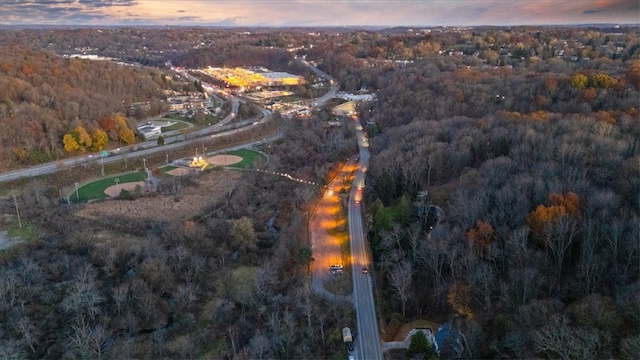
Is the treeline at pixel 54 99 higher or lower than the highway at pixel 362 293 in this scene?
higher

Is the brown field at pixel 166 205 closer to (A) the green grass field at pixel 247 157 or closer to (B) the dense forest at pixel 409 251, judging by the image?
(B) the dense forest at pixel 409 251

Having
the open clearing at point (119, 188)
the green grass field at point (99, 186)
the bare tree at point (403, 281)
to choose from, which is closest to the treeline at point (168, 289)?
the bare tree at point (403, 281)

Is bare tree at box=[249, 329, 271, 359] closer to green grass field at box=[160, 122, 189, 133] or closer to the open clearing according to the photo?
the open clearing

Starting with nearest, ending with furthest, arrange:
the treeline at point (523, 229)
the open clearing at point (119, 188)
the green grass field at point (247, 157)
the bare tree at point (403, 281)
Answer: the treeline at point (523, 229) → the bare tree at point (403, 281) → the open clearing at point (119, 188) → the green grass field at point (247, 157)

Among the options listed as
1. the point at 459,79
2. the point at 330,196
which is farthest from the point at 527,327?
the point at 459,79

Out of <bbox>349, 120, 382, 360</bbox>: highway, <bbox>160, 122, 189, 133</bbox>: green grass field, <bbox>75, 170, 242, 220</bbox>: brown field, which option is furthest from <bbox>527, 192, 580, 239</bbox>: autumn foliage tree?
<bbox>160, 122, 189, 133</bbox>: green grass field

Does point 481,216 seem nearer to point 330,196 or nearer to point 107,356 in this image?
point 330,196

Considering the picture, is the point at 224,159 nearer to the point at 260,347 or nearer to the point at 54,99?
the point at 54,99
